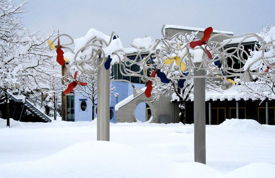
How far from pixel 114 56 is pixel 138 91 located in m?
0.71

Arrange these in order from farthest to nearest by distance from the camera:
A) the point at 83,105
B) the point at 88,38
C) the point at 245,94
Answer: the point at 83,105, the point at 245,94, the point at 88,38

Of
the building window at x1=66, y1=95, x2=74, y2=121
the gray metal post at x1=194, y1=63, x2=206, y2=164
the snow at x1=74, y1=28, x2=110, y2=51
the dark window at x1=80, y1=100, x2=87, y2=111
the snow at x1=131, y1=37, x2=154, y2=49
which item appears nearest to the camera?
the snow at x1=74, y1=28, x2=110, y2=51

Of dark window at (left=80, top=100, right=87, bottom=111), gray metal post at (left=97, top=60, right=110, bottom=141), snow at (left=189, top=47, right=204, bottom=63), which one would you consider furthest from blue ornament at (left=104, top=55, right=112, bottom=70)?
dark window at (left=80, top=100, right=87, bottom=111)

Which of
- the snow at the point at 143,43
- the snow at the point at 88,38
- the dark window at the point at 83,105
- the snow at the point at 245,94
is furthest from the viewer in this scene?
the dark window at the point at 83,105

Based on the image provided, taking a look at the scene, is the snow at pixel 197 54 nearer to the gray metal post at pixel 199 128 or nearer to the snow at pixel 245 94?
the gray metal post at pixel 199 128

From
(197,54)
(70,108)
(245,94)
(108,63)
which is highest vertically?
(245,94)

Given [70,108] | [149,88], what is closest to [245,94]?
[70,108]

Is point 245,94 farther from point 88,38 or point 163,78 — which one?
point 88,38

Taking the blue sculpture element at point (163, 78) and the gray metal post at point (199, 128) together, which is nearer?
the blue sculpture element at point (163, 78)

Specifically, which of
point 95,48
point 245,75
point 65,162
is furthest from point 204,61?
point 65,162

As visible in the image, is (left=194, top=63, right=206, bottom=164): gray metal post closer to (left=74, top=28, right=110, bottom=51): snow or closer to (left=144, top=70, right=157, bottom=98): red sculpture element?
(left=144, top=70, right=157, bottom=98): red sculpture element

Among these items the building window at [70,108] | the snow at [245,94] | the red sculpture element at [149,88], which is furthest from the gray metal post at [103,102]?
the building window at [70,108]

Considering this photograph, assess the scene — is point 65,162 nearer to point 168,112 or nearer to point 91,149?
point 91,149

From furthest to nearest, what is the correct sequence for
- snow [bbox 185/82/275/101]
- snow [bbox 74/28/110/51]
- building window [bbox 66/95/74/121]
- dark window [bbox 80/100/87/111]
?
1. building window [bbox 66/95/74/121]
2. dark window [bbox 80/100/87/111]
3. snow [bbox 185/82/275/101]
4. snow [bbox 74/28/110/51]
